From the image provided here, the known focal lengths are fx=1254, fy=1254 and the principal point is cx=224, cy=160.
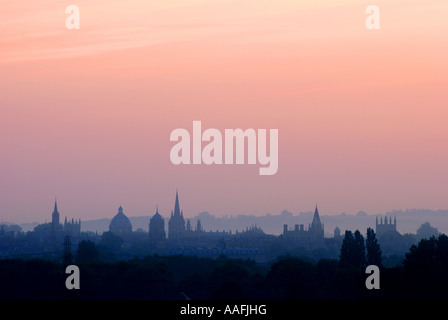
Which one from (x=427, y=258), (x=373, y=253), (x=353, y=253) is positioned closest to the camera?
(x=427, y=258)

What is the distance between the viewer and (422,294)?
9950cm

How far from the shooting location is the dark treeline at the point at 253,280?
10781 cm

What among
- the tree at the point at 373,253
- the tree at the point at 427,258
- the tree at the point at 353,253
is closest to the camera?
the tree at the point at 427,258

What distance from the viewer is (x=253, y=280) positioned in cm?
13588

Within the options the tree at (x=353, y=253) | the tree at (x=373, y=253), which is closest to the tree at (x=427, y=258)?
the tree at (x=353, y=253)

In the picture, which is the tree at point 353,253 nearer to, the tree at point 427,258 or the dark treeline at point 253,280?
the dark treeline at point 253,280

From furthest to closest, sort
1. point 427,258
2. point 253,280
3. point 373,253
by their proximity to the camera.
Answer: point 373,253
point 253,280
point 427,258

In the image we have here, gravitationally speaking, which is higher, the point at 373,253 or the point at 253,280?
the point at 373,253

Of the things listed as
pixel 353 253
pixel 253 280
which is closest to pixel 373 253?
pixel 353 253

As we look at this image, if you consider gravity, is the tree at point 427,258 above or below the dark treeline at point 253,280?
above

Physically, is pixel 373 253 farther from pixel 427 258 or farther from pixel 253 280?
pixel 427 258
